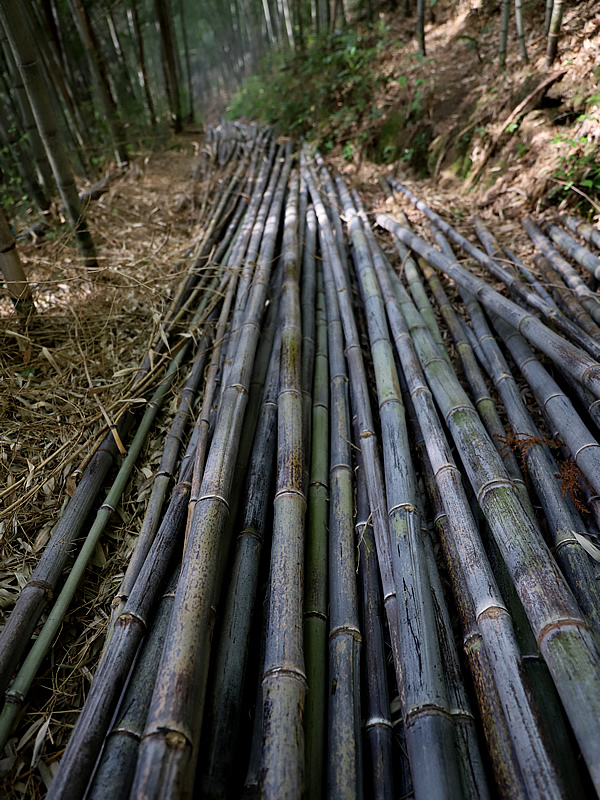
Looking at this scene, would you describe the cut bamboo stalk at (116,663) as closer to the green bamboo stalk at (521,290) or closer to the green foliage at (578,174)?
the green bamboo stalk at (521,290)

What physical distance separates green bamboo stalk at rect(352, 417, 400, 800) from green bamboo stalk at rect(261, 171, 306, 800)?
0.69ft

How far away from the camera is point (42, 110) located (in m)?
2.69

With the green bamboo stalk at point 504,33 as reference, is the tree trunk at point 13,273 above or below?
below

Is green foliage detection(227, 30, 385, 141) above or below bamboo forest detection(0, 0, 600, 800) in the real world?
above

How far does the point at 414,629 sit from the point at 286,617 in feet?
1.11

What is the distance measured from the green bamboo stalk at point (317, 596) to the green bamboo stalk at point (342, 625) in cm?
2

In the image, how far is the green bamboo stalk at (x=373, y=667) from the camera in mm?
1052

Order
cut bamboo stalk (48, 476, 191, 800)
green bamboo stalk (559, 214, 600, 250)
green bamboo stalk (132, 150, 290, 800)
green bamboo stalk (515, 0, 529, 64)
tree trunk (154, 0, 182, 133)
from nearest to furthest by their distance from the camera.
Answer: green bamboo stalk (132, 150, 290, 800) → cut bamboo stalk (48, 476, 191, 800) → green bamboo stalk (559, 214, 600, 250) → green bamboo stalk (515, 0, 529, 64) → tree trunk (154, 0, 182, 133)

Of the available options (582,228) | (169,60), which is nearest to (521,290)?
(582,228)

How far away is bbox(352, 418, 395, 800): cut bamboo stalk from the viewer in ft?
3.45

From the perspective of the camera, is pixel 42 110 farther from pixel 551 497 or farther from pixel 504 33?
pixel 504 33

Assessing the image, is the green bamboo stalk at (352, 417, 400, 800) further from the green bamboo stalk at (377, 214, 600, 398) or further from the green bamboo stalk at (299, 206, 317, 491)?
the green bamboo stalk at (377, 214, 600, 398)

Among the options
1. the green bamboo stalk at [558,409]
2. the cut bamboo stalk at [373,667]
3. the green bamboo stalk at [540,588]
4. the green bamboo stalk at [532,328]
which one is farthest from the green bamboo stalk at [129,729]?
the green bamboo stalk at [532,328]

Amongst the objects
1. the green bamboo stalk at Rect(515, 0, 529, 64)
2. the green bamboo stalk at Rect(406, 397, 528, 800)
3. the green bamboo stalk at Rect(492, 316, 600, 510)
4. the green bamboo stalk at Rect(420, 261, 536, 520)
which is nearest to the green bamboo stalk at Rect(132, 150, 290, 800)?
the green bamboo stalk at Rect(406, 397, 528, 800)
